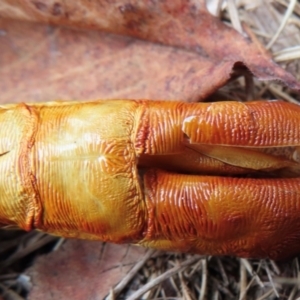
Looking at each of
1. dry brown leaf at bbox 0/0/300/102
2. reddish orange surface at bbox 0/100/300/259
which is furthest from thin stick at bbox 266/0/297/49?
reddish orange surface at bbox 0/100/300/259

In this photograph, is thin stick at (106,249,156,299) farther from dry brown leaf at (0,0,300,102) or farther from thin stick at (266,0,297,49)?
thin stick at (266,0,297,49)

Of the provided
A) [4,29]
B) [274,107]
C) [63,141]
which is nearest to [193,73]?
[274,107]

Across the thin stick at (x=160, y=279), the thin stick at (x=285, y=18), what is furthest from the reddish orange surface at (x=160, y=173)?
the thin stick at (x=285, y=18)

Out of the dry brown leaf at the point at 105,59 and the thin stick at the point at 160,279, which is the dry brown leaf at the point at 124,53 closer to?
the dry brown leaf at the point at 105,59

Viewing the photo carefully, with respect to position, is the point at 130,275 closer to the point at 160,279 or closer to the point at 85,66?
the point at 160,279

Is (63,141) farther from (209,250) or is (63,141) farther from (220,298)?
(220,298)
